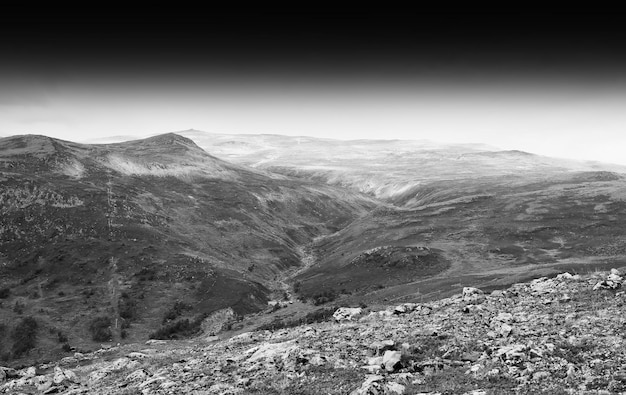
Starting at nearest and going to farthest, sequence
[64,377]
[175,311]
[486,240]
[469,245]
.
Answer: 1. [64,377]
2. [175,311]
3. [469,245]
4. [486,240]

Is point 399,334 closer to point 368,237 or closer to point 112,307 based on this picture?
point 112,307

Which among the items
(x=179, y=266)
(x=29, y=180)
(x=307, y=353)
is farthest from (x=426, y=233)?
(x=29, y=180)

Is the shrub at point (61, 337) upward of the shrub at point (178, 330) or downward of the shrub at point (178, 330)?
upward

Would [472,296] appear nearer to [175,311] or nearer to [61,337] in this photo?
[175,311]

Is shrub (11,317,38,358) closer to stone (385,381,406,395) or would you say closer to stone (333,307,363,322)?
stone (333,307,363,322)

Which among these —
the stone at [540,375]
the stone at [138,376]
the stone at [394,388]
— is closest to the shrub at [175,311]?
the stone at [138,376]

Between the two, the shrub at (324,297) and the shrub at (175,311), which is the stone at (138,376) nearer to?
the shrub at (324,297)

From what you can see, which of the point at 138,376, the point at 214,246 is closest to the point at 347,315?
the point at 138,376
